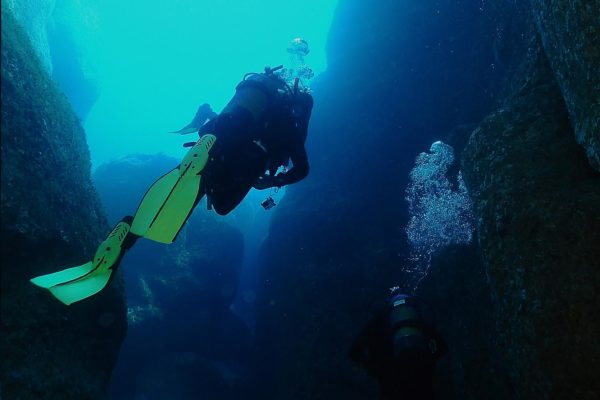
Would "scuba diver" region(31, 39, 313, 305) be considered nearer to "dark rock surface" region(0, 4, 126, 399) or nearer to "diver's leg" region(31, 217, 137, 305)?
"diver's leg" region(31, 217, 137, 305)

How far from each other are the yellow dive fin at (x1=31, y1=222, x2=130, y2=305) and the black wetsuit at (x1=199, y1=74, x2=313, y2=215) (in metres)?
1.03

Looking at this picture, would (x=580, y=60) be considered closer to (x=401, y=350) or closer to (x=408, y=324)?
(x=408, y=324)

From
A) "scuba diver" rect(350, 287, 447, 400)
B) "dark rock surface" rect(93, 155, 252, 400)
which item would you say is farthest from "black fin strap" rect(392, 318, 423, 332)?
"dark rock surface" rect(93, 155, 252, 400)

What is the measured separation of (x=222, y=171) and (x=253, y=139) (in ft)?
1.88

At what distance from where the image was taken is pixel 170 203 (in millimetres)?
3545

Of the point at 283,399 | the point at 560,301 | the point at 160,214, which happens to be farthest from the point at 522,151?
the point at 283,399

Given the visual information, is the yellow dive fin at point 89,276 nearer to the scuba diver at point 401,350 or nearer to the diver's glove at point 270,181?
the diver's glove at point 270,181

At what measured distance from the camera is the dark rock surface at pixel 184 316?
12.5m

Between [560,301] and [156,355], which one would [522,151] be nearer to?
[560,301]

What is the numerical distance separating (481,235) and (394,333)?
6.93ft

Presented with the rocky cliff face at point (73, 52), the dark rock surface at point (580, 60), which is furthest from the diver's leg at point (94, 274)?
the rocky cliff face at point (73, 52)

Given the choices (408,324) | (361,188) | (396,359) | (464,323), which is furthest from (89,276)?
(361,188)

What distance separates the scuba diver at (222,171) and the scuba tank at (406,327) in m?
2.03

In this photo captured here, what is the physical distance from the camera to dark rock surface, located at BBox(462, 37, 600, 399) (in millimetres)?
3465
